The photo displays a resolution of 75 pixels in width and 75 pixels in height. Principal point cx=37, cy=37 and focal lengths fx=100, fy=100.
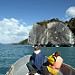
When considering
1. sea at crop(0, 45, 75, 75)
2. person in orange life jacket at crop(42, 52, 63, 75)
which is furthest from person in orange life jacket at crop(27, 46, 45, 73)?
sea at crop(0, 45, 75, 75)

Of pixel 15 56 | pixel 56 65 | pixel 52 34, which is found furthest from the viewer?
pixel 52 34

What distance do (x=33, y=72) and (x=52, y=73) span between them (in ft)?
4.71

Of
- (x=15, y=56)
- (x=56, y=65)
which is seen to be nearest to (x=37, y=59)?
(x=56, y=65)

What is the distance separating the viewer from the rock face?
8829 centimetres

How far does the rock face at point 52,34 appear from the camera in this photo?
8829cm

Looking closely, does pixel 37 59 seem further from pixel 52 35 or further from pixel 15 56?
pixel 52 35

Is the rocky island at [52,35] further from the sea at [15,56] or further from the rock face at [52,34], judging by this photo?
the sea at [15,56]

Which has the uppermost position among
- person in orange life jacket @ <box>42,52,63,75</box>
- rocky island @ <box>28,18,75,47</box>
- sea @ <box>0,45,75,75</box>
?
rocky island @ <box>28,18,75,47</box>

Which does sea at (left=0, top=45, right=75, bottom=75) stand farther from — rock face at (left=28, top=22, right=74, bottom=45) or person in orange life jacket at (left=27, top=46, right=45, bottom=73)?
rock face at (left=28, top=22, right=74, bottom=45)

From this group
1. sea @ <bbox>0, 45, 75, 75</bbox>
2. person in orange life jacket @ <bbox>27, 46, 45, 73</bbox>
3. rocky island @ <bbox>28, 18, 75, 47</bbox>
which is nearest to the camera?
person in orange life jacket @ <bbox>27, 46, 45, 73</bbox>

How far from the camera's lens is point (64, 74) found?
5340 millimetres

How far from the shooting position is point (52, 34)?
298 ft

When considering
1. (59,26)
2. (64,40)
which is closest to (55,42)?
(64,40)

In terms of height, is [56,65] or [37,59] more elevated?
[37,59]
